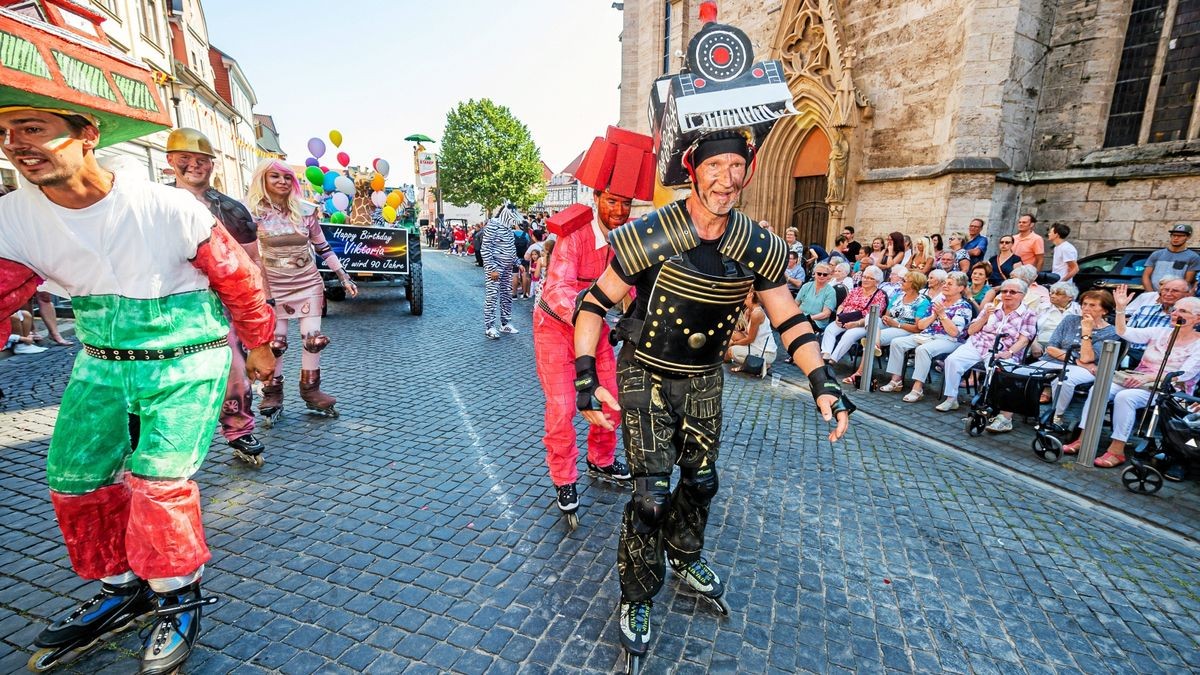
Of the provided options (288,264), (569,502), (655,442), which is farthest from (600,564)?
(288,264)

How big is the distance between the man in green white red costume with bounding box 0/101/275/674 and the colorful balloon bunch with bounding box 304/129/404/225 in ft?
31.1

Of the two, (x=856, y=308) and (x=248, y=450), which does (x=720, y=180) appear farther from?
(x=856, y=308)

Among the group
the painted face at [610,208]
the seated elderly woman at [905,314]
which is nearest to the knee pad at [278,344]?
the painted face at [610,208]

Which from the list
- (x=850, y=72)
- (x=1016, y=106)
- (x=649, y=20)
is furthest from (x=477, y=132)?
(x=1016, y=106)

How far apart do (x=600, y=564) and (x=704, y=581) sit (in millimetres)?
602

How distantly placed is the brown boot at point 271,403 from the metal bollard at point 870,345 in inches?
247

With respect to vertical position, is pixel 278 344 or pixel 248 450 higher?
pixel 278 344

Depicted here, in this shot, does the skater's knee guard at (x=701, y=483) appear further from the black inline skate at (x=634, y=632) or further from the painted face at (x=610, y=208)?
the painted face at (x=610, y=208)

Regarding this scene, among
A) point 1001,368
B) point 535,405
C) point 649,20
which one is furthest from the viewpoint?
point 649,20

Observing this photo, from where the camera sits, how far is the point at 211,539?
3027 mm

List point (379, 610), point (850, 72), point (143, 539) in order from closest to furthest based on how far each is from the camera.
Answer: point (143, 539) → point (379, 610) → point (850, 72)

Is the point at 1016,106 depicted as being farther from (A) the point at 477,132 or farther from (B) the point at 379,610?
(A) the point at 477,132

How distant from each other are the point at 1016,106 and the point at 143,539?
41.8 ft

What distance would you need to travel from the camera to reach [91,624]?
2193 millimetres
